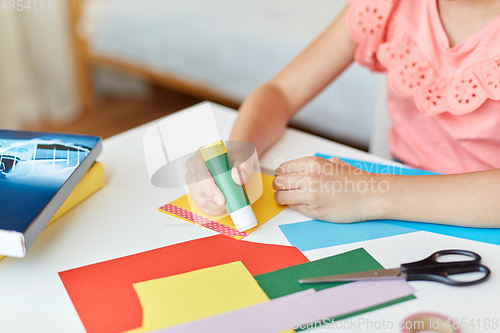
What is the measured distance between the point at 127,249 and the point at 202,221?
9 cm

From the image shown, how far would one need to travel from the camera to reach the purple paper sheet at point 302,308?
0.39 m

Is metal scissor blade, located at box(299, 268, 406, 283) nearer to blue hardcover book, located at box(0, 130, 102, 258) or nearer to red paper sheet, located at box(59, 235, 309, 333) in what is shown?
red paper sheet, located at box(59, 235, 309, 333)

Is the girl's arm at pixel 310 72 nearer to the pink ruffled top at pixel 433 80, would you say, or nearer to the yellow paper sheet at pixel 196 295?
Result: the pink ruffled top at pixel 433 80

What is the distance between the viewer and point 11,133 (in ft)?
1.98

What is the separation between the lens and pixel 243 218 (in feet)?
1.70

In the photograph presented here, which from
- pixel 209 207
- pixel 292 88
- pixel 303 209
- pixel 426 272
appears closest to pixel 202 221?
pixel 209 207

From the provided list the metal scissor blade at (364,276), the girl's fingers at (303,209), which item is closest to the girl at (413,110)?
the girl's fingers at (303,209)

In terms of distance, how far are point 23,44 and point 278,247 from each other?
202 cm

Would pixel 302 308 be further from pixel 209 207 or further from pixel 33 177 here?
pixel 33 177

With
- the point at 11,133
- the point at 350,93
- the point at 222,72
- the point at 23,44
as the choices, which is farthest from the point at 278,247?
the point at 23,44

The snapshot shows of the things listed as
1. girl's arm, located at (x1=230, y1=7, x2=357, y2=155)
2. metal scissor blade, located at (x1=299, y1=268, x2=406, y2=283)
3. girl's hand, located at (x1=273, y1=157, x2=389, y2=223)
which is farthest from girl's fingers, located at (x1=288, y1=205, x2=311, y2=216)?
girl's arm, located at (x1=230, y1=7, x2=357, y2=155)

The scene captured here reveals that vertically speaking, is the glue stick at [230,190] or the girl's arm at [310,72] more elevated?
the girl's arm at [310,72]

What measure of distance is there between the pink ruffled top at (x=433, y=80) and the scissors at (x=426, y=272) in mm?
275

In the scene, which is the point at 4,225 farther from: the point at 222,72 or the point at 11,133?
the point at 222,72
